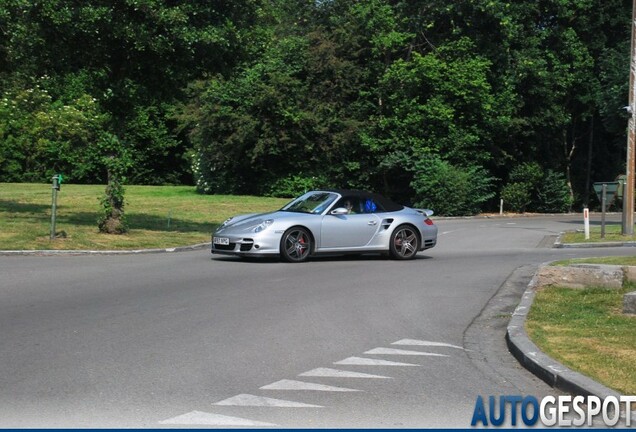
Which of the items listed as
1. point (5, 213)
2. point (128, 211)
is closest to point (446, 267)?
point (5, 213)

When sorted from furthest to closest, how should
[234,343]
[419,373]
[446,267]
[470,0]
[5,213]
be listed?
1. [470,0]
2. [5,213]
3. [446,267]
4. [234,343]
5. [419,373]

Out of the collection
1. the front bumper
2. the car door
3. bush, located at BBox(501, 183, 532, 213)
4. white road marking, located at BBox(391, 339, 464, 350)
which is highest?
bush, located at BBox(501, 183, 532, 213)

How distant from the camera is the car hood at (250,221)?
736 inches

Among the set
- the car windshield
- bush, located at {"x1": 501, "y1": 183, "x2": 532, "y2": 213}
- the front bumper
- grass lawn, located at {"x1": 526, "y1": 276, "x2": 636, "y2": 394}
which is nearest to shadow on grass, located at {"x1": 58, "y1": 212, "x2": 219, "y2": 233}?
the car windshield

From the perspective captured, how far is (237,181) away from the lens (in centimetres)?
5272

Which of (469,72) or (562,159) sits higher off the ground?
(469,72)

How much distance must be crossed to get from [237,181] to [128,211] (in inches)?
749

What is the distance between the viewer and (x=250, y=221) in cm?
1881

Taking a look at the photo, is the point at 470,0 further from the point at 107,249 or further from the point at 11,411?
the point at 11,411

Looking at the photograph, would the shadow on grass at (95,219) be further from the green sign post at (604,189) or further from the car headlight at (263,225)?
the green sign post at (604,189)

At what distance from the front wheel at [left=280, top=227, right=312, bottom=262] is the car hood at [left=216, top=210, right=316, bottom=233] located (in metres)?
0.32

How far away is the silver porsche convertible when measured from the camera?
61.1 ft

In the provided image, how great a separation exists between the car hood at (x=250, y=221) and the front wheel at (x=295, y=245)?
12.8 inches

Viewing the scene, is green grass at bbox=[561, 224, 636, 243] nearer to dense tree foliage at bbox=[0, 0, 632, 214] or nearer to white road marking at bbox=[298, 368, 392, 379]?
dense tree foliage at bbox=[0, 0, 632, 214]
